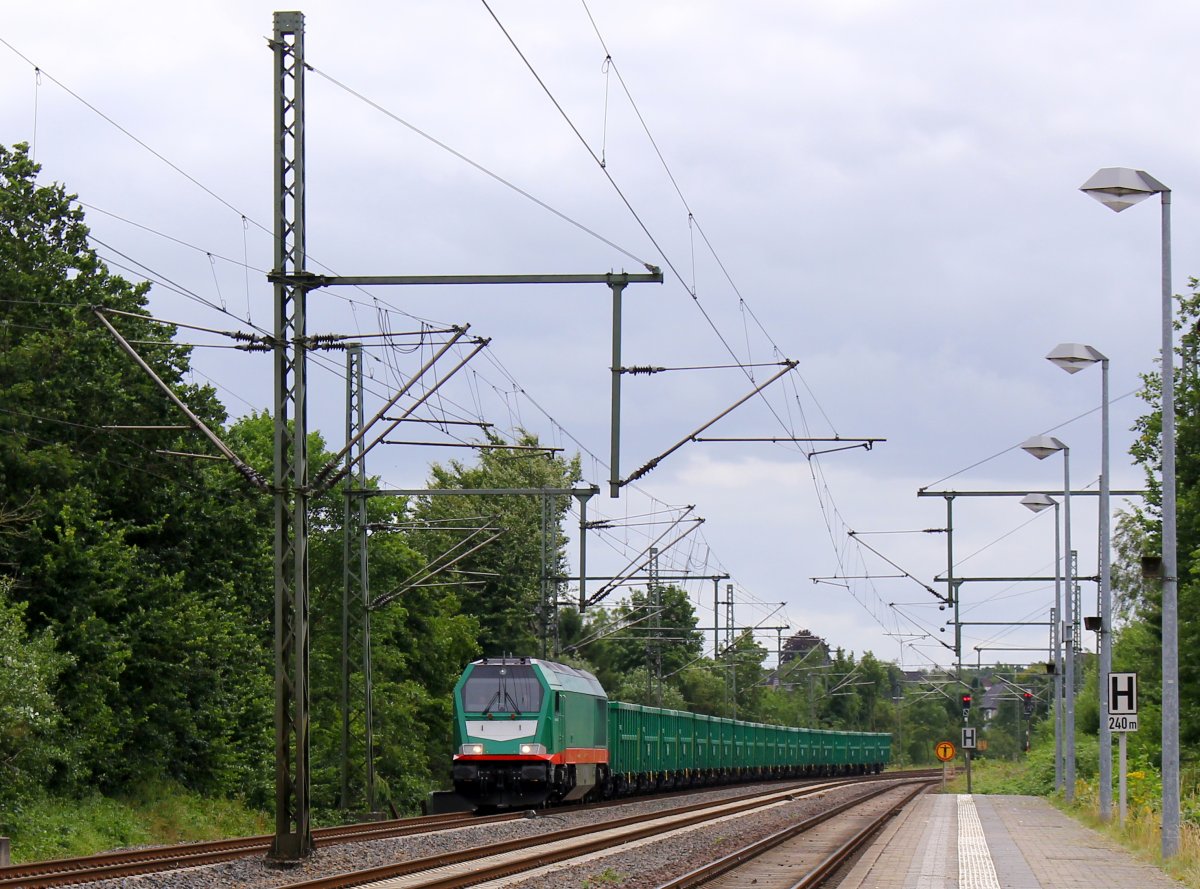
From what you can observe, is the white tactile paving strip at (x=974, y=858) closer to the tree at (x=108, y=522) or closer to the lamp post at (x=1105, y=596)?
the lamp post at (x=1105, y=596)

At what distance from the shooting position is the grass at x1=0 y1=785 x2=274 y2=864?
84.6 ft

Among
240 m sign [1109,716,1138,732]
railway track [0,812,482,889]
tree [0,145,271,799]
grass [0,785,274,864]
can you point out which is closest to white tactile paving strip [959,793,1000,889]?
240 m sign [1109,716,1138,732]

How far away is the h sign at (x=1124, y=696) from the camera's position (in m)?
23.8

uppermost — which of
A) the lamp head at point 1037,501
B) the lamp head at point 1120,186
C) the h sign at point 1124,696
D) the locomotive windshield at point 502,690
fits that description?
the lamp head at point 1120,186

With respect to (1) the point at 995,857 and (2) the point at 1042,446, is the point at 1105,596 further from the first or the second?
(1) the point at 995,857

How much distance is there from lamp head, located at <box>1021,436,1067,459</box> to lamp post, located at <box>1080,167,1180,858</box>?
987cm

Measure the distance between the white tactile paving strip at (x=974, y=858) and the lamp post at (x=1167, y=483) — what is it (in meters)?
2.39

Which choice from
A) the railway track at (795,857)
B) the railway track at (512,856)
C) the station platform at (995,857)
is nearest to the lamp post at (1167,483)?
the station platform at (995,857)

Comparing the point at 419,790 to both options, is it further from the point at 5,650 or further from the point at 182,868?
the point at 182,868

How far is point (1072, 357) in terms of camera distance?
25922mm

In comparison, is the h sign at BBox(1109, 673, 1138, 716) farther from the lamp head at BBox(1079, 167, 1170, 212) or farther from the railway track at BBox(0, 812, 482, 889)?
the railway track at BBox(0, 812, 482, 889)

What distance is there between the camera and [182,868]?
18422 millimetres

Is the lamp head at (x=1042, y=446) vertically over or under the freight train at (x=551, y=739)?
over

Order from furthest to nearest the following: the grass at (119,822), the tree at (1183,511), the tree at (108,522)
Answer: the tree at (1183,511) < the tree at (108,522) < the grass at (119,822)
